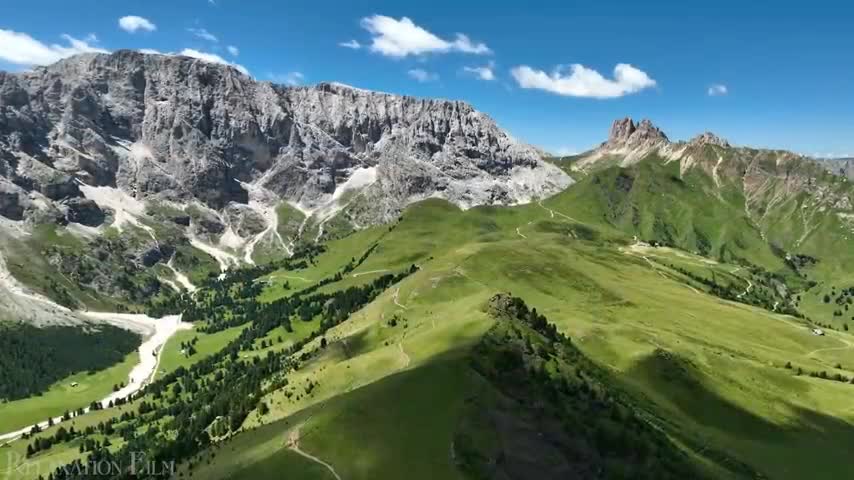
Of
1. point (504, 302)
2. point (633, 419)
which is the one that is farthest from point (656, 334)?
point (633, 419)

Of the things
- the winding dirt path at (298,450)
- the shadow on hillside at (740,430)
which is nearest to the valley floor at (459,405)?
the winding dirt path at (298,450)

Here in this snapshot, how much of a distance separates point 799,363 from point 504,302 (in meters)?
121

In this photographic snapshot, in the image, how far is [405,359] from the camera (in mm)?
122875

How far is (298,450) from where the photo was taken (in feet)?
290

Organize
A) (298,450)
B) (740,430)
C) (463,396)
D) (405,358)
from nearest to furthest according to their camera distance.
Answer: (298,450)
(463,396)
(405,358)
(740,430)

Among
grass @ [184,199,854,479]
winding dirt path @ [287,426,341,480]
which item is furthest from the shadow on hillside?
winding dirt path @ [287,426,341,480]

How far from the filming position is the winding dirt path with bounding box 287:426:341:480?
82.6 metres

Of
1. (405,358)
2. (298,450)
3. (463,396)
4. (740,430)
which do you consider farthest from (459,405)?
(740,430)

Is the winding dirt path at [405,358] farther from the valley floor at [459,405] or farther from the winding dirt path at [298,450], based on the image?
the winding dirt path at [298,450]

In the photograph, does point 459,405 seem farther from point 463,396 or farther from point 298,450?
point 298,450

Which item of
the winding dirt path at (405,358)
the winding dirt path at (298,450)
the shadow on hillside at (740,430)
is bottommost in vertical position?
the shadow on hillside at (740,430)

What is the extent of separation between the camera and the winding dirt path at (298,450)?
82.6 metres

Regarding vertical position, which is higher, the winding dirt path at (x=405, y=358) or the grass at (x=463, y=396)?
the winding dirt path at (x=405, y=358)

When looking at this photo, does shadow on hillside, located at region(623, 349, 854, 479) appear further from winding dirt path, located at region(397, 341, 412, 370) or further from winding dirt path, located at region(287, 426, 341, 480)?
winding dirt path, located at region(287, 426, 341, 480)
